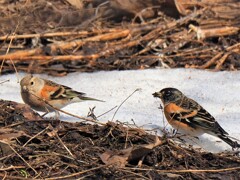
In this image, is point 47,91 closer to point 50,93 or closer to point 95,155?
point 50,93

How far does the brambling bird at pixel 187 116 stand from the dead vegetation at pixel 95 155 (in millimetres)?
805

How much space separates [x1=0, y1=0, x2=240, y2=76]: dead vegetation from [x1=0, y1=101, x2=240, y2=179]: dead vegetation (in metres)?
3.33

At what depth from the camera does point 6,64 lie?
8.39 meters

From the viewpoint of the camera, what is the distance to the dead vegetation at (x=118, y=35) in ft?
27.6

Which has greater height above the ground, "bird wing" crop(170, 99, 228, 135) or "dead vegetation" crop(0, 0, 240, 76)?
"bird wing" crop(170, 99, 228, 135)

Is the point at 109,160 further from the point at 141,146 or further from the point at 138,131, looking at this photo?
the point at 138,131

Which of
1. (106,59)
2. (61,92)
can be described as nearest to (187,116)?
(61,92)

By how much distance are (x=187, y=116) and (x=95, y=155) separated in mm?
1829

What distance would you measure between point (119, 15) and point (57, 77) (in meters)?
1.98

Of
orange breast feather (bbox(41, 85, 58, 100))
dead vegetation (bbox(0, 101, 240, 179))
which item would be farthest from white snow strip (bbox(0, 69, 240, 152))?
dead vegetation (bbox(0, 101, 240, 179))

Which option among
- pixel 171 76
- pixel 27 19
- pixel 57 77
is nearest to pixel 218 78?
pixel 171 76

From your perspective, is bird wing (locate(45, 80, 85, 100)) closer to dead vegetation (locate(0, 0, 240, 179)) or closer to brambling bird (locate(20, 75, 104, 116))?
brambling bird (locate(20, 75, 104, 116))

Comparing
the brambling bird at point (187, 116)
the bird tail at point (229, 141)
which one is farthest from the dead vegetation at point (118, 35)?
the bird tail at point (229, 141)

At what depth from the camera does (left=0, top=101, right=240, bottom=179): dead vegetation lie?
4.28m
